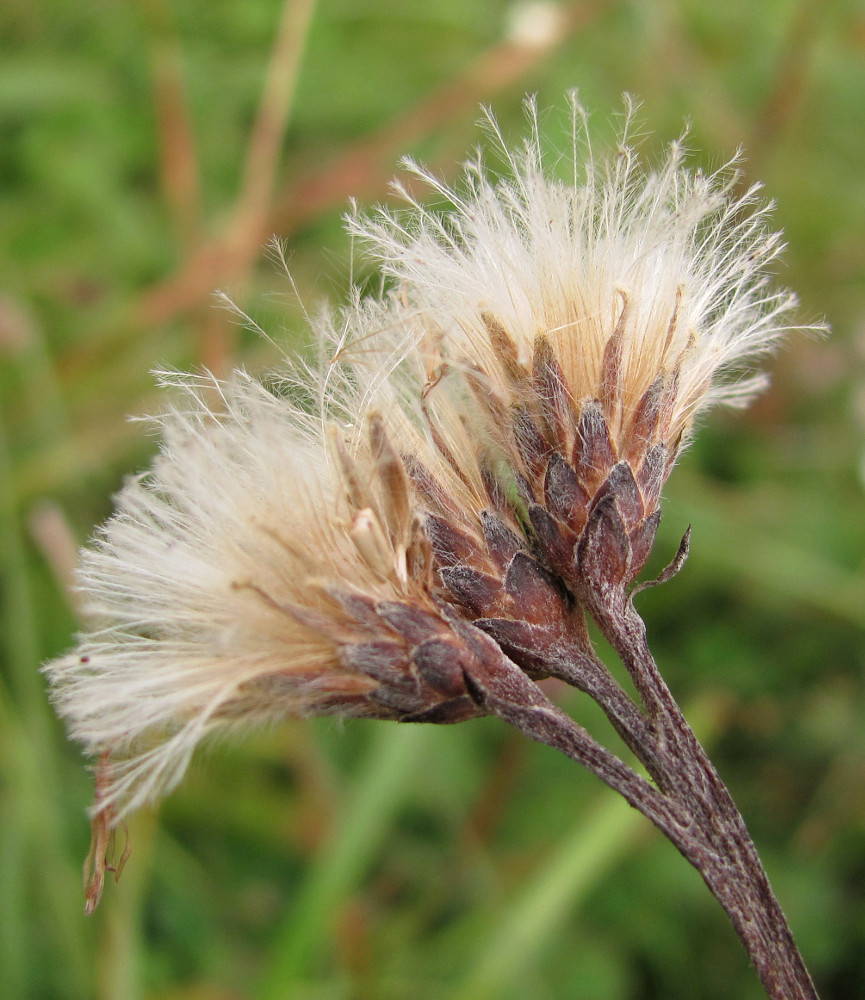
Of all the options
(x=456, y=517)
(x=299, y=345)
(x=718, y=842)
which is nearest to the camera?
(x=718, y=842)

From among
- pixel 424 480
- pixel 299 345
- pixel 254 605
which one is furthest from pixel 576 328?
pixel 299 345

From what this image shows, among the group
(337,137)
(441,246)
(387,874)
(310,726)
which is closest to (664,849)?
(387,874)

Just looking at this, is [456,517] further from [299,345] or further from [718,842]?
[299,345]

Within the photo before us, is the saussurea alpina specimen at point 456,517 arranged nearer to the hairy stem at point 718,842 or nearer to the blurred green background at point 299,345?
the hairy stem at point 718,842

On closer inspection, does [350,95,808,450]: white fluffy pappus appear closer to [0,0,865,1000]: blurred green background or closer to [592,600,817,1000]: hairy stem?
[592,600,817,1000]: hairy stem

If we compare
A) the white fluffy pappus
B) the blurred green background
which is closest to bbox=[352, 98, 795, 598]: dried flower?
the white fluffy pappus

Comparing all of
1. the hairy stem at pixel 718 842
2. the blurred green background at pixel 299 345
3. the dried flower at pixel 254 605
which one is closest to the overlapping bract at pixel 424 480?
the dried flower at pixel 254 605
